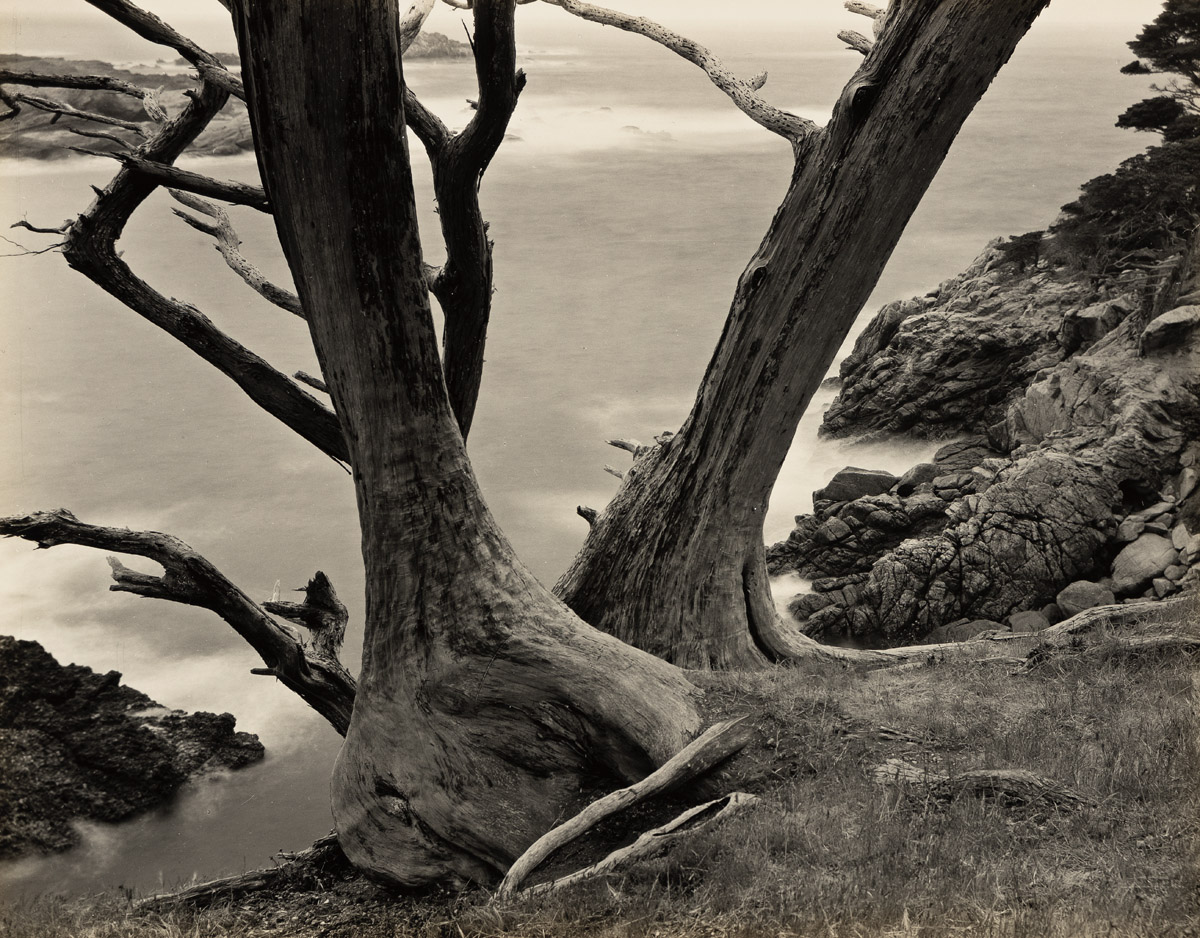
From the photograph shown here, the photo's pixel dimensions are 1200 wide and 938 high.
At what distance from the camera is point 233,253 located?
7.56 meters

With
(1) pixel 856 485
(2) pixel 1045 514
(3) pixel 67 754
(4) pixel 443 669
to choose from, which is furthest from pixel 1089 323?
(3) pixel 67 754

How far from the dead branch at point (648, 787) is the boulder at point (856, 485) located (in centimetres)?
1102

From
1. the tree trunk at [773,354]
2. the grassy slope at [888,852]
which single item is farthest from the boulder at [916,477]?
the grassy slope at [888,852]

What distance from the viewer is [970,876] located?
3861 mm

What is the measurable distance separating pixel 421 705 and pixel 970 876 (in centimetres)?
267

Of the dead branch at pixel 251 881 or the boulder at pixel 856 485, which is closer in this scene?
the dead branch at pixel 251 881

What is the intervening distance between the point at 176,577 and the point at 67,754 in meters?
6.47

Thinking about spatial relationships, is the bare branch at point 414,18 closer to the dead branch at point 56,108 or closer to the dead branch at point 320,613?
the dead branch at point 56,108

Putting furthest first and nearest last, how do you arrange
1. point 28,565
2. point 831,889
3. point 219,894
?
point 28,565, point 219,894, point 831,889

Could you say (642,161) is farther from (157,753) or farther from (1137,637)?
(1137,637)

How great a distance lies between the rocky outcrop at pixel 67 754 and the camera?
36.1ft

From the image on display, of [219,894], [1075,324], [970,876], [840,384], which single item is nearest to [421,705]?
[219,894]

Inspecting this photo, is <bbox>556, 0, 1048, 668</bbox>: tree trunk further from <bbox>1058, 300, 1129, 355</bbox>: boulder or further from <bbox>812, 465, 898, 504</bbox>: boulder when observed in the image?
<bbox>1058, 300, 1129, 355</bbox>: boulder

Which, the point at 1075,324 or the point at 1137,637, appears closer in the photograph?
the point at 1137,637
